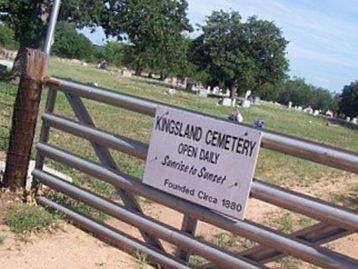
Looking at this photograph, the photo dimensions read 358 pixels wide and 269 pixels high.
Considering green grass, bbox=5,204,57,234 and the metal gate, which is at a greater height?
the metal gate

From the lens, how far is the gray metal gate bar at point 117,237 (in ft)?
17.6

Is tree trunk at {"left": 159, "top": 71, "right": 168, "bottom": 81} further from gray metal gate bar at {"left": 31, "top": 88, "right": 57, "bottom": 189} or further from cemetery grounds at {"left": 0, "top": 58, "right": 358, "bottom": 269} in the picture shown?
gray metal gate bar at {"left": 31, "top": 88, "right": 57, "bottom": 189}

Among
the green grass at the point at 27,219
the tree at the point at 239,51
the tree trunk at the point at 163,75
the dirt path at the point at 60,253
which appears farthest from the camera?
the tree trunk at the point at 163,75

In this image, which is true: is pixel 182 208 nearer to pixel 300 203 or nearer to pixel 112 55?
pixel 300 203

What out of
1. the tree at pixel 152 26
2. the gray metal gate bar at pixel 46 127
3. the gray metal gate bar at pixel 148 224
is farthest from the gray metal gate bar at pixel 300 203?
the tree at pixel 152 26

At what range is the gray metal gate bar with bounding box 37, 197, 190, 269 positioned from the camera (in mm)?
5355

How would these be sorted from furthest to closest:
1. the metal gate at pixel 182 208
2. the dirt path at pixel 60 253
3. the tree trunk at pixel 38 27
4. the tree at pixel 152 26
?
the tree at pixel 152 26 < the tree trunk at pixel 38 27 < the dirt path at pixel 60 253 < the metal gate at pixel 182 208

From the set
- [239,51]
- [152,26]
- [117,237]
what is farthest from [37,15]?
[239,51]

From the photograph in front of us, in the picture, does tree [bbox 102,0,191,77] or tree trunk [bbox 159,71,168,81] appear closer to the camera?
tree [bbox 102,0,191,77]

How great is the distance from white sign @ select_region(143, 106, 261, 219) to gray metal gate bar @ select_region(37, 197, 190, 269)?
0.54 meters

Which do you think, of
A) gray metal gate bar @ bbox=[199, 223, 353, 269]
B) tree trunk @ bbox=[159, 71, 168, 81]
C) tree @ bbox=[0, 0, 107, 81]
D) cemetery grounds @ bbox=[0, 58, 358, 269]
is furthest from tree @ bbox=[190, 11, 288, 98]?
gray metal gate bar @ bbox=[199, 223, 353, 269]

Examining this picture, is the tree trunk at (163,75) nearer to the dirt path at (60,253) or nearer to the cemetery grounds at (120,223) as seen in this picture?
the cemetery grounds at (120,223)

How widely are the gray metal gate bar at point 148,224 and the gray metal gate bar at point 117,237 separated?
0.14 m

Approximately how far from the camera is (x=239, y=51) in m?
85.3
